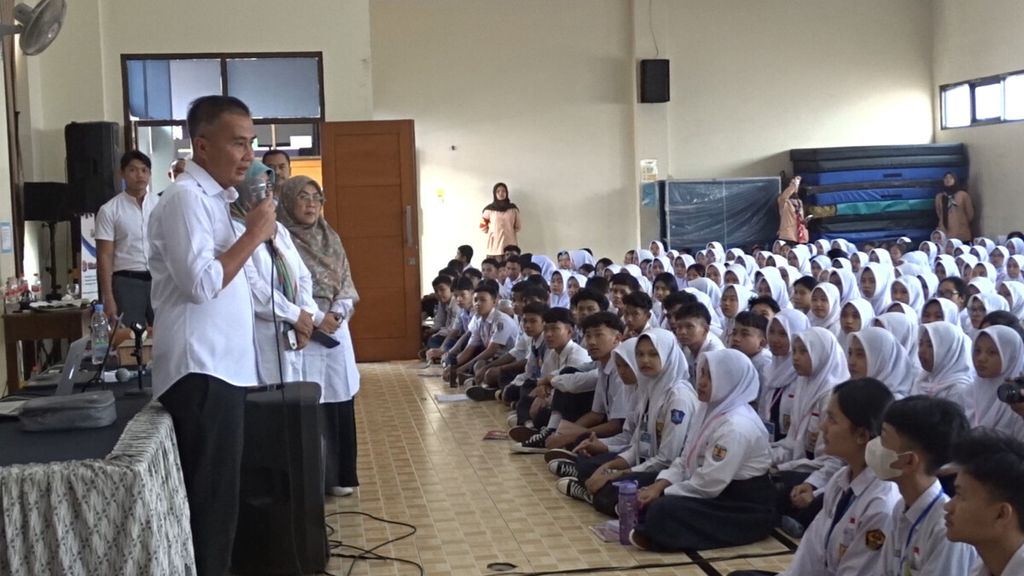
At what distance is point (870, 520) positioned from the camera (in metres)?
3.07

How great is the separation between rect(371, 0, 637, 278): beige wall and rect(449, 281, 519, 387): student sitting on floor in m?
5.90

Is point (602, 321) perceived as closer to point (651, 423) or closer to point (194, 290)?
point (651, 423)

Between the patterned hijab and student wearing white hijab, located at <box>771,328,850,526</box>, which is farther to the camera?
student wearing white hijab, located at <box>771,328,850,526</box>

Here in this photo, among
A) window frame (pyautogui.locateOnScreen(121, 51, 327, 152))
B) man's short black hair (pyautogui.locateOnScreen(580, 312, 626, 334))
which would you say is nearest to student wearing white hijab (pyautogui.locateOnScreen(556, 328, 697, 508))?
man's short black hair (pyautogui.locateOnScreen(580, 312, 626, 334))

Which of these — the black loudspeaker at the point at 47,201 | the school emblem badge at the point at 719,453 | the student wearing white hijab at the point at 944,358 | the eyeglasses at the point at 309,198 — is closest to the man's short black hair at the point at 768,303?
the student wearing white hijab at the point at 944,358

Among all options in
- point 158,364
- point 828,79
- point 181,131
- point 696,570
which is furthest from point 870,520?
point 828,79

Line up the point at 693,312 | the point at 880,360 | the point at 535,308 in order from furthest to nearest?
the point at 535,308, the point at 693,312, the point at 880,360

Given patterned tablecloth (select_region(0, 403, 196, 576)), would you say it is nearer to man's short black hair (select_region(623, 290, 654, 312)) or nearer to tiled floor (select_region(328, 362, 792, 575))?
tiled floor (select_region(328, 362, 792, 575))

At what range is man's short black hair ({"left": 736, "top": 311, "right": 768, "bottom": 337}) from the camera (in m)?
5.67

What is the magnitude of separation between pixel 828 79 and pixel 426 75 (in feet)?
18.0

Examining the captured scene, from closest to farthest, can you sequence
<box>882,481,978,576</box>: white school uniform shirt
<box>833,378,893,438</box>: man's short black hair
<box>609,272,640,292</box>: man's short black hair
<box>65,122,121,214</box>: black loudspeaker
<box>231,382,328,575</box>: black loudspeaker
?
<box>882,481,978,576</box>: white school uniform shirt, <box>833,378,893,438</box>: man's short black hair, <box>231,382,328,575</box>: black loudspeaker, <box>609,272,640,292</box>: man's short black hair, <box>65,122,121,214</box>: black loudspeaker

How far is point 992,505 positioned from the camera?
2.34m

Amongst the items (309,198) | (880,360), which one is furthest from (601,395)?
(309,198)

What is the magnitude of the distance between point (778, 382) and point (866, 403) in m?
2.24
